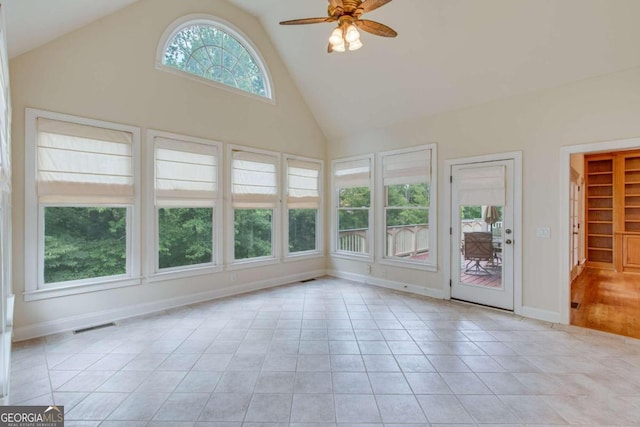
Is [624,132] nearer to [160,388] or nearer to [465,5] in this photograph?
[465,5]

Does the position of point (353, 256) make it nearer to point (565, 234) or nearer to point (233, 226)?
point (233, 226)

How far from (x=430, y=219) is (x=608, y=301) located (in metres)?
2.86

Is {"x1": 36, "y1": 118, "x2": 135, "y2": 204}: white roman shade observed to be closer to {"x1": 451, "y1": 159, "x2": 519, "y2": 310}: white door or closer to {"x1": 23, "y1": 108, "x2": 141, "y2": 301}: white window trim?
{"x1": 23, "y1": 108, "x2": 141, "y2": 301}: white window trim

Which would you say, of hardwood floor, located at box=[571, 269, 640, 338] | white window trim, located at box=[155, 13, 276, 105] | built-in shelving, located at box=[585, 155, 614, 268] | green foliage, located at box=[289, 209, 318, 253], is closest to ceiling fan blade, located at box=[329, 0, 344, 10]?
white window trim, located at box=[155, 13, 276, 105]

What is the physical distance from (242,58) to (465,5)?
3.47 metres

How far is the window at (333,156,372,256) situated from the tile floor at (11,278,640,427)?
222 centimetres

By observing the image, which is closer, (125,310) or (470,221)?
(125,310)

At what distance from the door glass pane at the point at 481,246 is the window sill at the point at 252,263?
3.16 metres

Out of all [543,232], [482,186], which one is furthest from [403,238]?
[543,232]

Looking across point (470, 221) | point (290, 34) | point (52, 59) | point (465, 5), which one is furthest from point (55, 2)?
point (470, 221)

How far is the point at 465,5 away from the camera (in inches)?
136

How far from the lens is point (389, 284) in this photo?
554 centimetres

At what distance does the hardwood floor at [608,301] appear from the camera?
147 inches

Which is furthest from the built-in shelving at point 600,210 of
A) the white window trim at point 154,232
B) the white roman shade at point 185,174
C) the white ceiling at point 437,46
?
the white window trim at point 154,232
